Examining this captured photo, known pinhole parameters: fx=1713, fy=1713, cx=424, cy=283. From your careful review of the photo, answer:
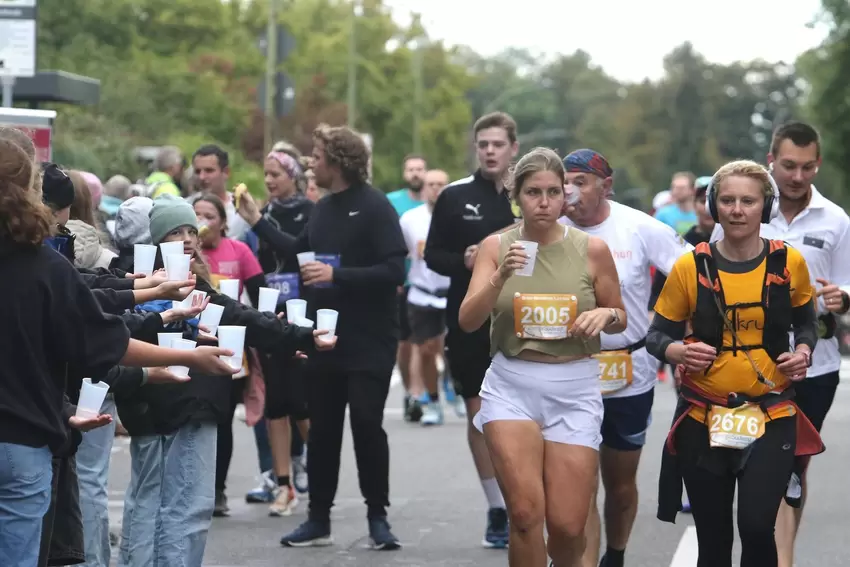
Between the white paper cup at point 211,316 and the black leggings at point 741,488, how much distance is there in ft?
6.18

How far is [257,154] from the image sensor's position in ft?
199

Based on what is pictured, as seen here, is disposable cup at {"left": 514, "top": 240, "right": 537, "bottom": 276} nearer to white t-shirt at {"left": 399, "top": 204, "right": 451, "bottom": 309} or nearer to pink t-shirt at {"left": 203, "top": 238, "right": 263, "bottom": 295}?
pink t-shirt at {"left": 203, "top": 238, "right": 263, "bottom": 295}

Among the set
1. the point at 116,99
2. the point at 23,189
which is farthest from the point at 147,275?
the point at 116,99

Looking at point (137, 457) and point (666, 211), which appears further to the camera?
point (666, 211)

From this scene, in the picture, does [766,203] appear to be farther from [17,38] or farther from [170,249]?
[17,38]

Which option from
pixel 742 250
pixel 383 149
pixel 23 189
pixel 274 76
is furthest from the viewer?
pixel 383 149

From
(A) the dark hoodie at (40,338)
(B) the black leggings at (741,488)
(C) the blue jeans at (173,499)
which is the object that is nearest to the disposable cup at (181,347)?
(A) the dark hoodie at (40,338)

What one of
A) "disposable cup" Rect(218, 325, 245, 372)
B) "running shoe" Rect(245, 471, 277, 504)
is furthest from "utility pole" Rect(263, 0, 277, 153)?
"disposable cup" Rect(218, 325, 245, 372)

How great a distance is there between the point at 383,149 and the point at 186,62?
1040 cm

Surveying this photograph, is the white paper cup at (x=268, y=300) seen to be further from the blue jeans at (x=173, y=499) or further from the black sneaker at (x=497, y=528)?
the black sneaker at (x=497, y=528)

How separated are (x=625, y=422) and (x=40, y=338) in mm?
3455

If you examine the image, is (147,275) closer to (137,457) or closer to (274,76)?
(137,457)

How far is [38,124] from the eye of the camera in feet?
35.0

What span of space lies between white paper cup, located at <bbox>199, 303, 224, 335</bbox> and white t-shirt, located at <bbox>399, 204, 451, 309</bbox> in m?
9.10
